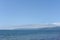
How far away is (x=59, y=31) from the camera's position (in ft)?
23.3

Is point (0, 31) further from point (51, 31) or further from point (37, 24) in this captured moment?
point (51, 31)

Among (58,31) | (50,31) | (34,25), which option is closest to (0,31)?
(34,25)

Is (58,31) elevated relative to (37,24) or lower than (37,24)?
lower

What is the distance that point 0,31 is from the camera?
30.5ft

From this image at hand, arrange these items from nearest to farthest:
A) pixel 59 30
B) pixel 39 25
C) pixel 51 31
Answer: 1. pixel 59 30
2. pixel 39 25
3. pixel 51 31

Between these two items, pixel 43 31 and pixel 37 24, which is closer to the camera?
pixel 37 24

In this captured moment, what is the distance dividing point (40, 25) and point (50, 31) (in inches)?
64.4

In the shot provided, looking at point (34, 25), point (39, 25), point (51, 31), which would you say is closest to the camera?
point (39, 25)

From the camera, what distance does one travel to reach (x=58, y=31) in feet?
23.8

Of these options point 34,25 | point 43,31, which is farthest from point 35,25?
point 43,31

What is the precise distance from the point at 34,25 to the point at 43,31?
119 cm

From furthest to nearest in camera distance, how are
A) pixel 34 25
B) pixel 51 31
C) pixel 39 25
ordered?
1. pixel 51 31
2. pixel 34 25
3. pixel 39 25

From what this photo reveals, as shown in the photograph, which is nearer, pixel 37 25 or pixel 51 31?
pixel 37 25

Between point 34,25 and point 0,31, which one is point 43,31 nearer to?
point 34,25
